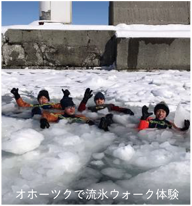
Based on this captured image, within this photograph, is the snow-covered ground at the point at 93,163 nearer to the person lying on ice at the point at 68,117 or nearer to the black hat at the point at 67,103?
the person lying on ice at the point at 68,117

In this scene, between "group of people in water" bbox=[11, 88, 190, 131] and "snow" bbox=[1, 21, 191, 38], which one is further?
"snow" bbox=[1, 21, 191, 38]

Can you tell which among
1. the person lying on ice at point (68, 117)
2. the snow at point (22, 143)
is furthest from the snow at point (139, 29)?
the snow at point (22, 143)

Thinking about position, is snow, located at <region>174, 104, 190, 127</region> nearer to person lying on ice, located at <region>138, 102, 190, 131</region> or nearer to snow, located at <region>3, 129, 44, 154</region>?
person lying on ice, located at <region>138, 102, 190, 131</region>

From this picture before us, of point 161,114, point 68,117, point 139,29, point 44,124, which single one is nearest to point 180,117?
point 161,114

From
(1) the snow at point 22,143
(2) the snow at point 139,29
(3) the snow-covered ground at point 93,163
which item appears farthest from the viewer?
(2) the snow at point 139,29

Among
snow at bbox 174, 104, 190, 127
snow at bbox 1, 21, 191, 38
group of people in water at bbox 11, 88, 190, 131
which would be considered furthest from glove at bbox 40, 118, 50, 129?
snow at bbox 1, 21, 191, 38

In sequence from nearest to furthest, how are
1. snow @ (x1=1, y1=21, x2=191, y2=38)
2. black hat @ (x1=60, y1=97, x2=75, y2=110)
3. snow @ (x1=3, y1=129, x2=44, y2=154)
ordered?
snow @ (x1=3, y1=129, x2=44, y2=154) → black hat @ (x1=60, y1=97, x2=75, y2=110) → snow @ (x1=1, y1=21, x2=191, y2=38)

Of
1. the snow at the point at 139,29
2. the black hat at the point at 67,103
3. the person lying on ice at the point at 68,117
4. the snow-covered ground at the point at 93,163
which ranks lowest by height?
the snow-covered ground at the point at 93,163

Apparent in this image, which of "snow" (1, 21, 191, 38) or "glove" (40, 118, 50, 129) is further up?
"snow" (1, 21, 191, 38)

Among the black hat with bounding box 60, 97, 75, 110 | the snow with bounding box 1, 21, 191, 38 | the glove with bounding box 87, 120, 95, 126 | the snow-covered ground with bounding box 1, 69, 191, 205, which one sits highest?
the snow with bounding box 1, 21, 191, 38

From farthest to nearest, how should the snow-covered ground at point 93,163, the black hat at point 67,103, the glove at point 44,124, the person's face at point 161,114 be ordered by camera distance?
the black hat at point 67,103 < the person's face at point 161,114 < the glove at point 44,124 < the snow-covered ground at point 93,163

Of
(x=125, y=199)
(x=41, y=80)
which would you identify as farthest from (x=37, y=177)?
(x=41, y=80)

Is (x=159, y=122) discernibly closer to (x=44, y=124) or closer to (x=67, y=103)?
(x=67, y=103)

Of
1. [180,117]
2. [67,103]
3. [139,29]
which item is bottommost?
[180,117]
